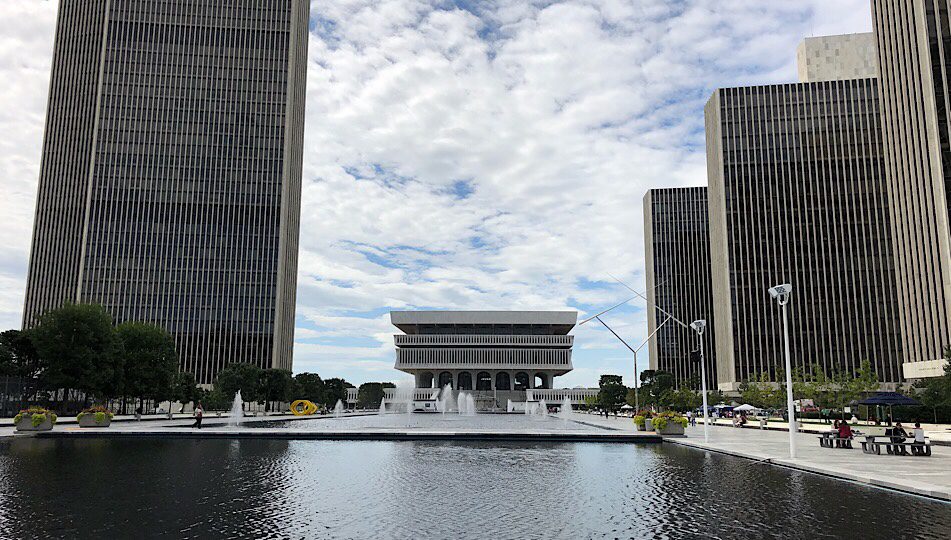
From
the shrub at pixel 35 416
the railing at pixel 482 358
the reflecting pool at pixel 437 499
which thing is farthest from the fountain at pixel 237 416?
the railing at pixel 482 358

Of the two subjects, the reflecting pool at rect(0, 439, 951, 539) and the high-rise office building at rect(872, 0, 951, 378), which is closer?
the reflecting pool at rect(0, 439, 951, 539)

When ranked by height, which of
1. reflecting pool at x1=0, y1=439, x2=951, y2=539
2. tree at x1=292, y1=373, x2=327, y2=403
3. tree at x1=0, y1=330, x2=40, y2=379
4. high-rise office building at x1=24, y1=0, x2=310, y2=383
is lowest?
reflecting pool at x1=0, y1=439, x2=951, y2=539

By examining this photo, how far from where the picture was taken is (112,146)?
12825cm

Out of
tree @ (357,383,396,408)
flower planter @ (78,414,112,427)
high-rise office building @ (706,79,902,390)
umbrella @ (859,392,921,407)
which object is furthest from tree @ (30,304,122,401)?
high-rise office building @ (706,79,902,390)

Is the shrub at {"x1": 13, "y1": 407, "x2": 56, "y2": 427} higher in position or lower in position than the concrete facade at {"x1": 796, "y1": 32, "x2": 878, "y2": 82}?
lower

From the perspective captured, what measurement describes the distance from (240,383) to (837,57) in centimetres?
12951

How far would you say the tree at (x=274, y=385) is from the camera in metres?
91.6

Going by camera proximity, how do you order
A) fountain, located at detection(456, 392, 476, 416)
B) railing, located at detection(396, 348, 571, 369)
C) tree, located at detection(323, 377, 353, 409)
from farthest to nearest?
railing, located at detection(396, 348, 571, 369) → fountain, located at detection(456, 392, 476, 416) → tree, located at detection(323, 377, 353, 409)

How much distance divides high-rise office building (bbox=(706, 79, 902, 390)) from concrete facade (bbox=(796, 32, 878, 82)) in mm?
18880

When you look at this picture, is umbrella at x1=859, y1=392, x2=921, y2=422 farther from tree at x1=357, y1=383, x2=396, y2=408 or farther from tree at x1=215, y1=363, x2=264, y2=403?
tree at x1=357, y1=383, x2=396, y2=408

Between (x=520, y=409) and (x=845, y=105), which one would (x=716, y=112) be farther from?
(x=520, y=409)

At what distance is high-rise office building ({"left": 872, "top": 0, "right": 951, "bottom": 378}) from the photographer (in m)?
66.0

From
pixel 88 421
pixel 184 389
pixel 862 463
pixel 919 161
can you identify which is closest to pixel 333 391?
pixel 184 389

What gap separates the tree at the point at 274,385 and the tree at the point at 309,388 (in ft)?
15.0
